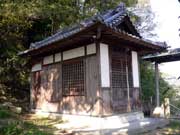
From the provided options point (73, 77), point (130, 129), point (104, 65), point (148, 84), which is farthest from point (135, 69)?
point (148, 84)

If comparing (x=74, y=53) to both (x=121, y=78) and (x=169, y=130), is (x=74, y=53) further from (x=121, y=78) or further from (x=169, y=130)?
(x=169, y=130)

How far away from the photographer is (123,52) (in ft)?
34.7

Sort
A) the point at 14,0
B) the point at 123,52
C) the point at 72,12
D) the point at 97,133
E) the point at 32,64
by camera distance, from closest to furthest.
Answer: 1. the point at 97,133
2. the point at 123,52
3. the point at 32,64
4. the point at 14,0
5. the point at 72,12

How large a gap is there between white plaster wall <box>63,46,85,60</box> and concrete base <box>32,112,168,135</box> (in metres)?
2.40

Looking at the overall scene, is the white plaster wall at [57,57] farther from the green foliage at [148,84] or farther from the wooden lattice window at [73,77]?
the green foliage at [148,84]

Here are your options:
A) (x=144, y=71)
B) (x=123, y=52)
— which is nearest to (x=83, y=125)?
(x=123, y=52)

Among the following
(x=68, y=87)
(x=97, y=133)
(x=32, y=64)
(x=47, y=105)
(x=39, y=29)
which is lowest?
(x=97, y=133)

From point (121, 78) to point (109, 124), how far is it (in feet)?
6.64

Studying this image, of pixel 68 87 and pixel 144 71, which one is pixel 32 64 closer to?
pixel 68 87

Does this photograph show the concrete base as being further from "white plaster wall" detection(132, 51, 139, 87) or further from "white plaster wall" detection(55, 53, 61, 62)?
"white plaster wall" detection(55, 53, 61, 62)

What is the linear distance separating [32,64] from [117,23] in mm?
5574

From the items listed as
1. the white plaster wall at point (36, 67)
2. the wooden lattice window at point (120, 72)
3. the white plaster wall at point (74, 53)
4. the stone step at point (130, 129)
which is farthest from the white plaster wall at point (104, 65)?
the white plaster wall at point (36, 67)

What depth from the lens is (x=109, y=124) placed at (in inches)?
358

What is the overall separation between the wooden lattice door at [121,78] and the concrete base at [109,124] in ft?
1.56
